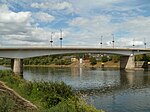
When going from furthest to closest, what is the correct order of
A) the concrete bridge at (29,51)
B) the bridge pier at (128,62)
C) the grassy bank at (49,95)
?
the bridge pier at (128,62) < the concrete bridge at (29,51) < the grassy bank at (49,95)

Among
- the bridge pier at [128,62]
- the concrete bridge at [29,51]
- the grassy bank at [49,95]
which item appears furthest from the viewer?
the bridge pier at [128,62]

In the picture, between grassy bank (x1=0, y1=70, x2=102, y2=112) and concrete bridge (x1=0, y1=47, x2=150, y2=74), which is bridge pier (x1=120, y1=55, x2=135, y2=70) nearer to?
concrete bridge (x1=0, y1=47, x2=150, y2=74)

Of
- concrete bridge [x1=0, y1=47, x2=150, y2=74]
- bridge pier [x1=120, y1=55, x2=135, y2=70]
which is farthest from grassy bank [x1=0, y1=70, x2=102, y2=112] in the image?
bridge pier [x1=120, y1=55, x2=135, y2=70]

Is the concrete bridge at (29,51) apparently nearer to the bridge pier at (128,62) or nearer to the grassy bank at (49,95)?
the bridge pier at (128,62)

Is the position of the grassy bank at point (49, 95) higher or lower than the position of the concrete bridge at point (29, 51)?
lower

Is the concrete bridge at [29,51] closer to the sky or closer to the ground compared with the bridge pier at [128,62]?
closer to the sky

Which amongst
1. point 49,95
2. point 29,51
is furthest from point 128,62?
point 49,95

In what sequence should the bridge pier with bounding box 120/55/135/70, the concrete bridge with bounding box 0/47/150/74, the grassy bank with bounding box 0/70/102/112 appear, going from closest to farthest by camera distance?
the grassy bank with bounding box 0/70/102/112, the concrete bridge with bounding box 0/47/150/74, the bridge pier with bounding box 120/55/135/70

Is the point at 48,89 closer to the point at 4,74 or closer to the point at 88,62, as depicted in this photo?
the point at 4,74


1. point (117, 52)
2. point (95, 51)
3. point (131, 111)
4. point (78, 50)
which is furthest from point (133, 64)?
point (131, 111)

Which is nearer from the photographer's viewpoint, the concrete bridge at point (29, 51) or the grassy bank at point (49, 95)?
the grassy bank at point (49, 95)

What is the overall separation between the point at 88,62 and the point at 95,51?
209ft

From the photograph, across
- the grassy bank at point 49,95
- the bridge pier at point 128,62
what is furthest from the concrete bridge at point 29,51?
the grassy bank at point 49,95

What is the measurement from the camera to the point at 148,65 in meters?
112
